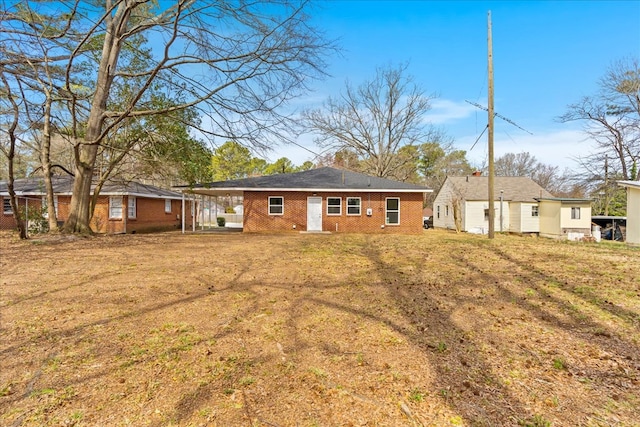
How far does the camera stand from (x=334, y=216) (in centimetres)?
1798

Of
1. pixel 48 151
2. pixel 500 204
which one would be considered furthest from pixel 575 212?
pixel 48 151

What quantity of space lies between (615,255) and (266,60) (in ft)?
36.0

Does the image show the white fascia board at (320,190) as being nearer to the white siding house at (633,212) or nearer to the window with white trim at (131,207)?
the window with white trim at (131,207)

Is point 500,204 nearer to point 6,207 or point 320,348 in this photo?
point 320,348

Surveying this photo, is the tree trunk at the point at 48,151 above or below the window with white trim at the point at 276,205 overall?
above

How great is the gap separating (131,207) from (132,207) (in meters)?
0.09

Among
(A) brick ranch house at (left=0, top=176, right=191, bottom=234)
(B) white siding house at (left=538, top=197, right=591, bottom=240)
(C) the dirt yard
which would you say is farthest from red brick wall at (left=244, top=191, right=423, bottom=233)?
(C) the dirt yard

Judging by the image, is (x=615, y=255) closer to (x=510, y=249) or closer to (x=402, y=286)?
(x=510, y=249)

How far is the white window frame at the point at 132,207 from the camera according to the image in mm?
18747

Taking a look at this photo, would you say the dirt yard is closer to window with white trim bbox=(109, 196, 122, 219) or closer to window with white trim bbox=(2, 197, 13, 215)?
window with white trim bbox=(109, 196, 122, 219)

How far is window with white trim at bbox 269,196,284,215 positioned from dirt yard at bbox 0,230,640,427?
37.0 ft

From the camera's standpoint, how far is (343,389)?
2.60 m

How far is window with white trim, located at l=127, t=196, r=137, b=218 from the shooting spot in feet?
61.5

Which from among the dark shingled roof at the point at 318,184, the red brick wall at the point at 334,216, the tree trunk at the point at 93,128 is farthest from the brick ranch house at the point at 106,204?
the red brick wall at the point at 334,216
